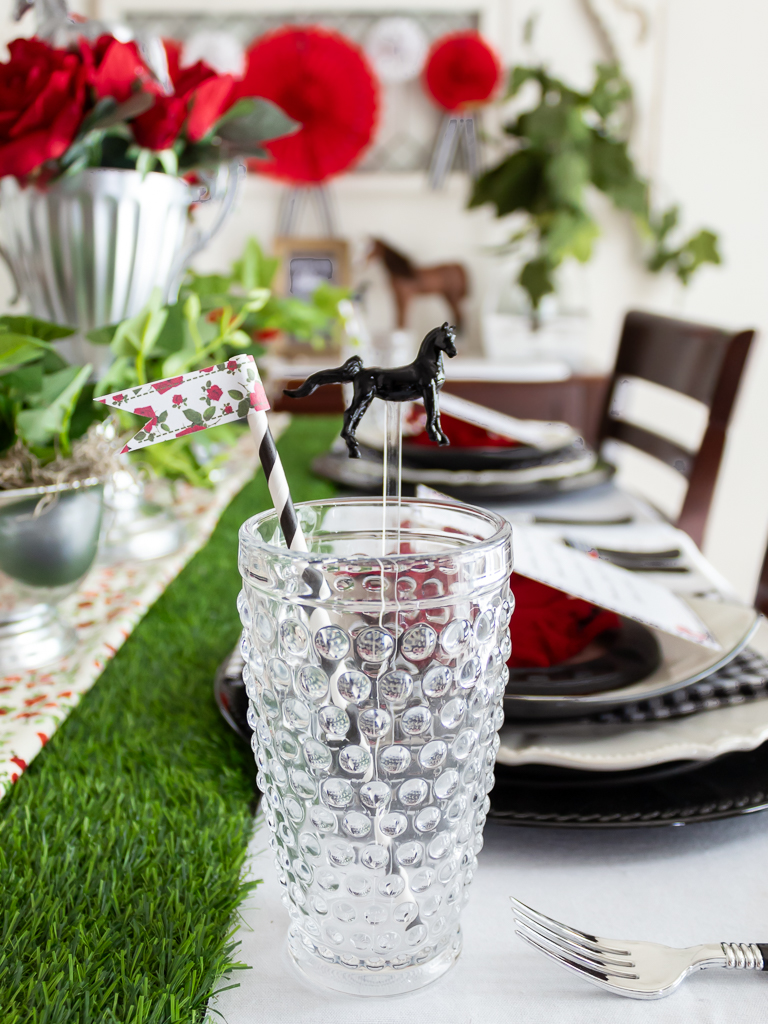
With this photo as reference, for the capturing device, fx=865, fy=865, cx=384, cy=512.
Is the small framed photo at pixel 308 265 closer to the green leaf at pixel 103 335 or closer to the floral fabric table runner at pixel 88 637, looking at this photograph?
the floral fabric table runner at pixel 88 637

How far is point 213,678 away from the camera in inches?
20.3

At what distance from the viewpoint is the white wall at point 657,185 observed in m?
2.23

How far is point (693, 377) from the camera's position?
117 cm

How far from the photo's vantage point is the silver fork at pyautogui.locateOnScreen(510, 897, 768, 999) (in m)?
0.29

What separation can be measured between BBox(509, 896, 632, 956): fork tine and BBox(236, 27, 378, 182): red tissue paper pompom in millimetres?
1893

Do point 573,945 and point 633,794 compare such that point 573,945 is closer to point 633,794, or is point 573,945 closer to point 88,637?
point 633,794

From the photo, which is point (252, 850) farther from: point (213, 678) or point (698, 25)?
point (698, 25)

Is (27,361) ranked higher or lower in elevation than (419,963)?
higher

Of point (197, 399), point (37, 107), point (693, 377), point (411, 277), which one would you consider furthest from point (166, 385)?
point (411, 277)

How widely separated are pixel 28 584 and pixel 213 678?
4.7 inches

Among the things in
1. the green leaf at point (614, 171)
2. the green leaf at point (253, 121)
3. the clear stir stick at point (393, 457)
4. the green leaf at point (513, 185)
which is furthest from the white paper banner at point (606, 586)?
the green leaf at point (614, 171)

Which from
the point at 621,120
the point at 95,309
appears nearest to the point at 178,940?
the point at 95,309

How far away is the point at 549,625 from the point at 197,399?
26 centimetres

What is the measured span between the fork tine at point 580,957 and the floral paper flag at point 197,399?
0.68ft
